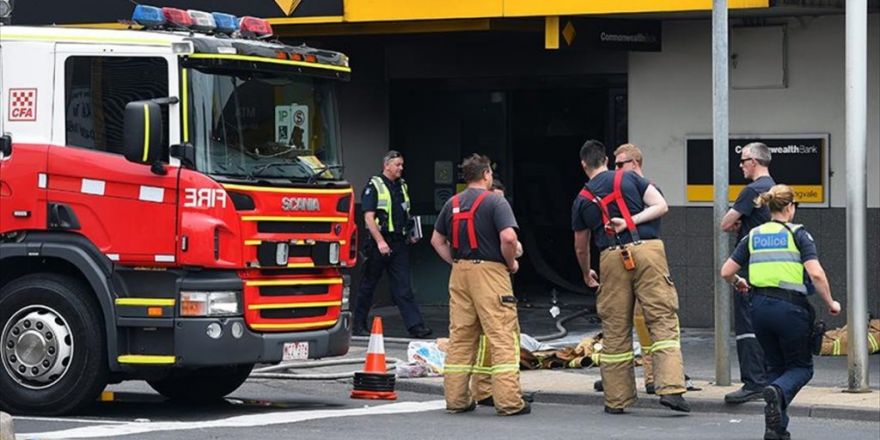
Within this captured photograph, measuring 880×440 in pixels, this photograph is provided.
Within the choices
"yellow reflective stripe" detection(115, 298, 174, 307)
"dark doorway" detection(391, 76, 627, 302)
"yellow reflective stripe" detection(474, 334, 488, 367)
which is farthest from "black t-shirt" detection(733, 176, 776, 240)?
"dark doorway" detection(391, 76, 627, 302)

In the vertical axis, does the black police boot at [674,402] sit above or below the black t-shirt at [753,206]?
below

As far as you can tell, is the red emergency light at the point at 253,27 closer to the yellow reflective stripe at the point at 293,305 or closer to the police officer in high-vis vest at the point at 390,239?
the yellow reflective stripe at the point at 293,305

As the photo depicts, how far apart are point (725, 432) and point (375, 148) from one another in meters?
9.60

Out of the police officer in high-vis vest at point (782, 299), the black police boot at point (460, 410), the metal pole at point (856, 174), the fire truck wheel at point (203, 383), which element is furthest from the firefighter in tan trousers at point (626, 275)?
the fire truck wheel at point (203, 383)

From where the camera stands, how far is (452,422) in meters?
12.3

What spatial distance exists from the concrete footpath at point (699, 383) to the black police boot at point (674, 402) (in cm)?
65

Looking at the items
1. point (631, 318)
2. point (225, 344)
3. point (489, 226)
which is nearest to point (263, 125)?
point (225, 344)

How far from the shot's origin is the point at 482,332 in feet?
42.3

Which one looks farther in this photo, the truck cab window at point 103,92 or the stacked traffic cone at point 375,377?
the stacked traffic cone at point 375,377

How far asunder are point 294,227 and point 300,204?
0.59 feet

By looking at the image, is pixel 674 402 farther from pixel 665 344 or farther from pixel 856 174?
pixel 856 174

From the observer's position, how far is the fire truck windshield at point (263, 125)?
40.0 feet

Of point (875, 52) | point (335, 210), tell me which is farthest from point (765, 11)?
point (335, 210)

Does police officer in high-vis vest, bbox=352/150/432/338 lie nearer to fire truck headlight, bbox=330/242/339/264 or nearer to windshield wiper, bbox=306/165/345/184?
windshield wiper, bbox=306/165/345/184
